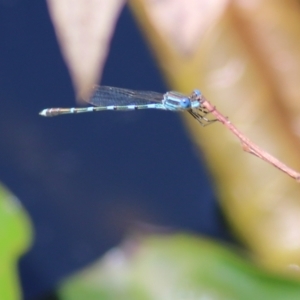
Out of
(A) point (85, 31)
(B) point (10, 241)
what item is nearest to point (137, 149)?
(A) point (85, 31)

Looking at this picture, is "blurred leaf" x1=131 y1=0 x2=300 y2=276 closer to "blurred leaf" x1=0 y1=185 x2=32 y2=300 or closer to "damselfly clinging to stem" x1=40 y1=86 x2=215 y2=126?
"damselfly clinging to stem" x1=40 y1=86 x2=215 y2=126

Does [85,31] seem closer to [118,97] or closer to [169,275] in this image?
[118,97]

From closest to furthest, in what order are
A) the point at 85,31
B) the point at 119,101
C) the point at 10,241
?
the point at 10,241 < the point at 85,31 < the point at 119,101

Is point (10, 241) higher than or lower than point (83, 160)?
lower

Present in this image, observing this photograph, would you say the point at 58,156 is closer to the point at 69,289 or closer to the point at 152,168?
the point at 152,168

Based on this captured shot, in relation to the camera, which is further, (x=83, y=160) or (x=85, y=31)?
(x=83, y=160)

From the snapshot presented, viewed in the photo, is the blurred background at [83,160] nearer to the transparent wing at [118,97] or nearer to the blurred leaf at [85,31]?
the transparent wing at [118,97]
